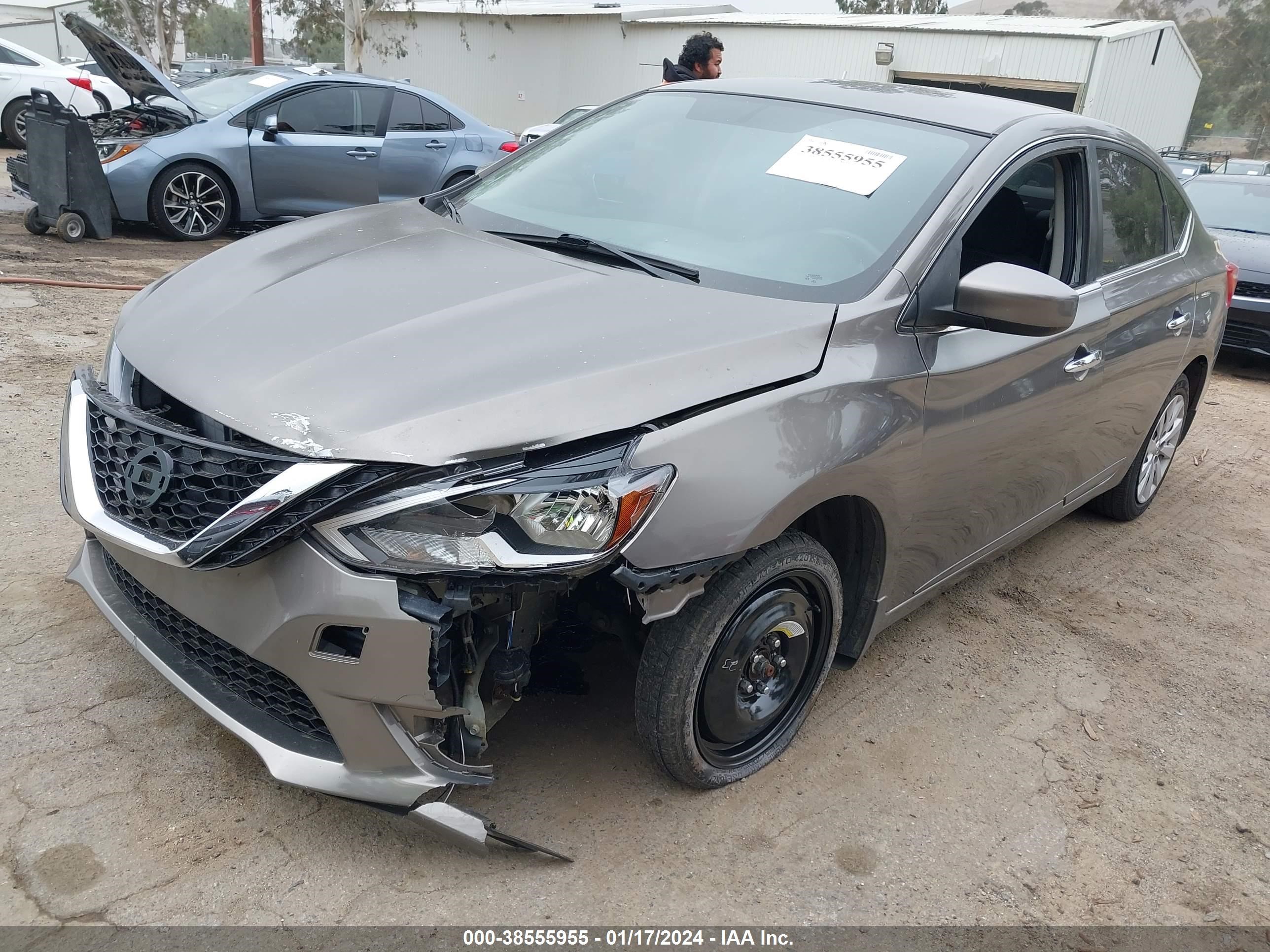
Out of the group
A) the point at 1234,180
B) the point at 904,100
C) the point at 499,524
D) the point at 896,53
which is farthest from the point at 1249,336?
the point at 896,53

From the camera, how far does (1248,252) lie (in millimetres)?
8273

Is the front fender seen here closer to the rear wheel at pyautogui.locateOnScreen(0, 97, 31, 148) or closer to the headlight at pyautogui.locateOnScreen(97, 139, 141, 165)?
the headlight at pyautogui.locateOnScreen(97, 139, 141, 165)

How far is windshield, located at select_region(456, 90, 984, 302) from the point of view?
287 cm

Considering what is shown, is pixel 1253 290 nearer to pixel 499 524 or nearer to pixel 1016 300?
pixel 1016 300

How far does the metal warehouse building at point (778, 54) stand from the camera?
71.2 ft

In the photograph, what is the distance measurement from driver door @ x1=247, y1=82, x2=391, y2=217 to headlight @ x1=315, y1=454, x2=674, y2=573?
783cm

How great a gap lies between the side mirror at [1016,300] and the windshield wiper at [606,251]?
0.71 m

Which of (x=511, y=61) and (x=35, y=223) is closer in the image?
(x=35, y=223)

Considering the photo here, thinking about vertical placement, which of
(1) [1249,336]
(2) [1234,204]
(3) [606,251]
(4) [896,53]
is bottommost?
(1) [1249,336]

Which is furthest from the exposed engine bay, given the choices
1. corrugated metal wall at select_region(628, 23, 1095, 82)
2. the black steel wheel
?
corrugated metal wall at select_region(628, 23, 1095, 82)

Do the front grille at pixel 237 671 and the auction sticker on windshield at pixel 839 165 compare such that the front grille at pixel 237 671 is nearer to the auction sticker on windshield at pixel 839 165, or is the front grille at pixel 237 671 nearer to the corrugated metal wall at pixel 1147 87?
the auction sticker on windshield at pixel 839 165

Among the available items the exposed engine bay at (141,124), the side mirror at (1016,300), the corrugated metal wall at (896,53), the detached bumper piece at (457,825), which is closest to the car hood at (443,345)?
the side mirror at (1016,300)

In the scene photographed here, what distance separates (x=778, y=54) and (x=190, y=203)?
19430 millimetres

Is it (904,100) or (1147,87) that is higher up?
(1147,87)
